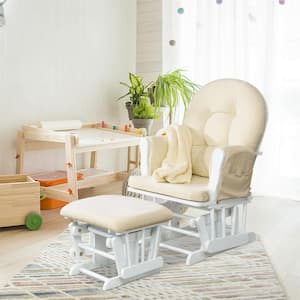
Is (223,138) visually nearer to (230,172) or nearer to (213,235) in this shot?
(230,172)

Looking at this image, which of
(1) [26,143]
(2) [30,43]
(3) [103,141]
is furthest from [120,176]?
(2) [30,43]

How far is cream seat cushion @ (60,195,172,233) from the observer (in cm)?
204

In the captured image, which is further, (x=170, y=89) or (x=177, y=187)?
(x=170, y=89)

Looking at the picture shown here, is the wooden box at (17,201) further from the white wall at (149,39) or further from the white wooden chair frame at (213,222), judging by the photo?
the white wall at (149,39)

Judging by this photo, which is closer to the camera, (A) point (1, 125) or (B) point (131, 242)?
(B) point (131, 242)

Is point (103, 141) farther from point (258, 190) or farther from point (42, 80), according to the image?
point (258, 190)

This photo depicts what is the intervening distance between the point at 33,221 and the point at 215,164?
1195 mm

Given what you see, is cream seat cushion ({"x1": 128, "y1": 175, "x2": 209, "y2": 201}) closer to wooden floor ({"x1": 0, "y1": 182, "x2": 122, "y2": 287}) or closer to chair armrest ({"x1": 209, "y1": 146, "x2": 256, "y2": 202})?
chair armrest ({"x1": 209, "y1": 146, "x2": 256, "y2": 202})

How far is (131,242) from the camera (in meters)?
2.14

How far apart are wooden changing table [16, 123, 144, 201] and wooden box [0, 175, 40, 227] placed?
263mm

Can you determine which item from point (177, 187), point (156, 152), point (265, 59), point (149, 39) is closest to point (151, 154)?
point (156, 152)

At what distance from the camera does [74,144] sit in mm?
3113

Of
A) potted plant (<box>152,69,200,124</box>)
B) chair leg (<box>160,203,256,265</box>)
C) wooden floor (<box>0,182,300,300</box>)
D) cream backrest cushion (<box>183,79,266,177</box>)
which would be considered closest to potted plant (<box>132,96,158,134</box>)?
potted plant (<box>152,69,200,124</box>)

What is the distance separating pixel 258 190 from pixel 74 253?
2195mm
